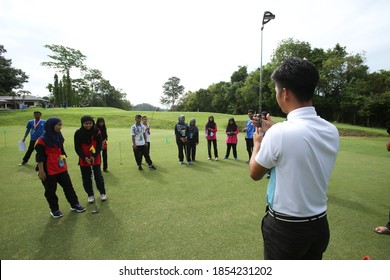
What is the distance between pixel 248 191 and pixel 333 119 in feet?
141

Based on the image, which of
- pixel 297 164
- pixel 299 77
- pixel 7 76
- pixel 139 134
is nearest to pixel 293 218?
pixel 297 164

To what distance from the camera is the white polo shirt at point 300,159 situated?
4.84 ft

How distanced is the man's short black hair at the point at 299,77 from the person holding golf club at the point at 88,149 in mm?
4509

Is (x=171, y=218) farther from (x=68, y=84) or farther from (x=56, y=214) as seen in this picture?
(x=68, y=84)

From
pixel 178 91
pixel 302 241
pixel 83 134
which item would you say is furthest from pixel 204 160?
pixel 178 91

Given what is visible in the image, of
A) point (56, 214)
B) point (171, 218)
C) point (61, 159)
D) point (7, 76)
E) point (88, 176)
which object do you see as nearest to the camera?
point (171, 218)

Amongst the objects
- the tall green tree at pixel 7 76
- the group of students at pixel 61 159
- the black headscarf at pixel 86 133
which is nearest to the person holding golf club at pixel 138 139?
the group of students at pixel 61 159

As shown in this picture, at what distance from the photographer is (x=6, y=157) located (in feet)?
33.6

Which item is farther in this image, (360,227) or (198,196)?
(198,196)

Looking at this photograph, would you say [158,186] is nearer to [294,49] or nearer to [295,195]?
[295,195]

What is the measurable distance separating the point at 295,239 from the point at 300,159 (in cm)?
63

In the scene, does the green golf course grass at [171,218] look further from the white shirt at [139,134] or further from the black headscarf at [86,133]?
the black headscarf at [86,133]

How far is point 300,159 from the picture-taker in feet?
4.89

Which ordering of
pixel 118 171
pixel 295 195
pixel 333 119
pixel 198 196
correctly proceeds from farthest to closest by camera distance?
pixel 333 119
pixel 118 171
pixel 198 196
pixel 295 195
